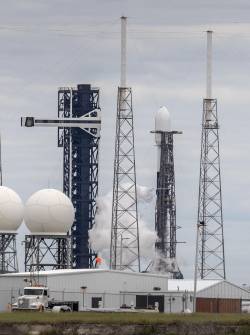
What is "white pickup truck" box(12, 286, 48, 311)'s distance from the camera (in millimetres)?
99812

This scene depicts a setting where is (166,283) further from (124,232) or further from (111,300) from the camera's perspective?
(124,232)

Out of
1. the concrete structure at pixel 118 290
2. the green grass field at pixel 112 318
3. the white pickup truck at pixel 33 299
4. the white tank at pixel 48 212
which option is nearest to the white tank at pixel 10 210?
the white tank at pixel 48 212

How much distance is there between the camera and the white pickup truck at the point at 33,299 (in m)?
99.8

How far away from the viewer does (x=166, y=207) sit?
161m

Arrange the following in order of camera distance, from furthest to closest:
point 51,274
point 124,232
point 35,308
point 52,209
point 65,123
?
point 65,123, point 124,232, point 52,209, point 51,274, point 35,308

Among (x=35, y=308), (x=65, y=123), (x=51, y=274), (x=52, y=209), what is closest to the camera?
(x=35, y=308)

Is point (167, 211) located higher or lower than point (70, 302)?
higher

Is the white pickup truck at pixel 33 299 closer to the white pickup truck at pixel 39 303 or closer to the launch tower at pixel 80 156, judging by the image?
the white pickup truck at pixel 39 303

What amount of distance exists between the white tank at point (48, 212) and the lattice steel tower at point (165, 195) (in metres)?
24.3

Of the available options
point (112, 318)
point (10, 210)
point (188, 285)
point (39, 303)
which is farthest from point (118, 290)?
point (112, 318)

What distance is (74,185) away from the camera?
157 m

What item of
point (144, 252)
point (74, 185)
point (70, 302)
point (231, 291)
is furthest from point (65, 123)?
point (70, 302)

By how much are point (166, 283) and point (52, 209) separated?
1598cm

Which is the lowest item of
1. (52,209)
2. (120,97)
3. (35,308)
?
(35,308)
